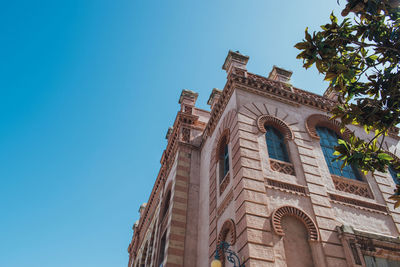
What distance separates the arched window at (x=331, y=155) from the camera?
13.2m

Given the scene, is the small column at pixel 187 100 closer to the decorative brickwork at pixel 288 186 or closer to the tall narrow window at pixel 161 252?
the tall narrow window at pixel 161 252

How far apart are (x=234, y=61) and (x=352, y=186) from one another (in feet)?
26.0

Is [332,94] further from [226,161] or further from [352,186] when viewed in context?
[226,161]

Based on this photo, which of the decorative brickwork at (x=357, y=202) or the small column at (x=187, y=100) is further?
the small column at (x=187, y=100)

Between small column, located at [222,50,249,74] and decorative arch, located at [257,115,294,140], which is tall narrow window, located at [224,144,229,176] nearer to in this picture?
decorative arch, located at [257,115,294,140]

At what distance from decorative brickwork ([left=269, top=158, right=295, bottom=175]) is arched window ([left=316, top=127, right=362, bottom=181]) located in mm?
1680

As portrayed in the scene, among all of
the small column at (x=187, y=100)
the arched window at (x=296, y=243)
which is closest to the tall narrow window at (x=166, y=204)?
the small column at (x=187, y=100)

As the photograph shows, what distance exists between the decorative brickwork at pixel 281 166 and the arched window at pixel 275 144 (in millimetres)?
402

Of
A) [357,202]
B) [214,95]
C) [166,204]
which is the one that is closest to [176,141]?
[214,95]

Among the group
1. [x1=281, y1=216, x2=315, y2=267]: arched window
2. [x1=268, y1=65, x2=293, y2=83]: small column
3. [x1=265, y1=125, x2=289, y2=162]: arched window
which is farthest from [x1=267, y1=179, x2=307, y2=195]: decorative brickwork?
[x1=268, y1=65, x2=293, y2=83]: small column

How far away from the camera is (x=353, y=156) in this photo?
21.1 feet

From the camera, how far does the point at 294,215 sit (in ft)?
34.3

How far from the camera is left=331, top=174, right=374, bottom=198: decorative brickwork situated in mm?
12383

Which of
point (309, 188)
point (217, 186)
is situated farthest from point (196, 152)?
point (309, 188)
